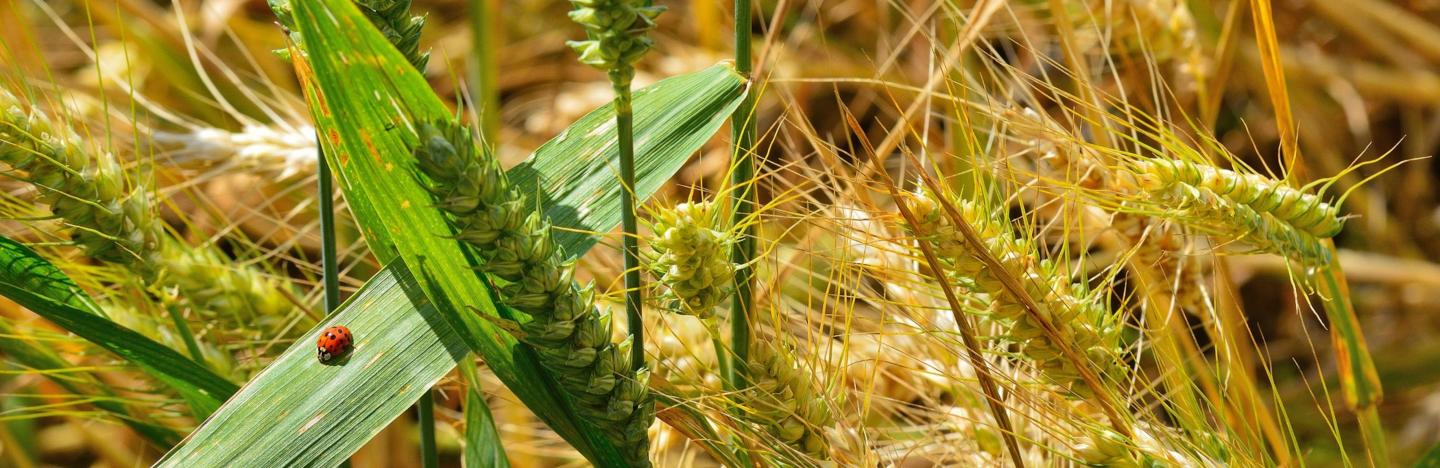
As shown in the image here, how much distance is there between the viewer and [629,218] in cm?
46

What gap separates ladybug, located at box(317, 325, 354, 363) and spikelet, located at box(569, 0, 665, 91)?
18 cm

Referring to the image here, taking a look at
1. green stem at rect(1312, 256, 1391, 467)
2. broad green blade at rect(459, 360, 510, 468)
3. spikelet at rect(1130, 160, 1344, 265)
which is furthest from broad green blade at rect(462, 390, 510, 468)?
green stem at rect(1312, 256, 1391, 467)

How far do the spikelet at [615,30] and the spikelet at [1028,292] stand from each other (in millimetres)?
154

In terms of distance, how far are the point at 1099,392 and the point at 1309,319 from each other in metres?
1.15

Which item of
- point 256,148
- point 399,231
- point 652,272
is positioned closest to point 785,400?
point 652,272

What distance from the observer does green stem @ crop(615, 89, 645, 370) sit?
1.35ft

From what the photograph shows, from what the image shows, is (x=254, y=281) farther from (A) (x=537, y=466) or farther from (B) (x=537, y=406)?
(A) (x=537, y=466)

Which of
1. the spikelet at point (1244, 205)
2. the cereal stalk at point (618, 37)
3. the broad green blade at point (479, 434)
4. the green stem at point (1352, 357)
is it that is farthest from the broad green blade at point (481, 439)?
the green stem at point (1352, 357)

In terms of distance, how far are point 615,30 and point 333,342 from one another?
207mm

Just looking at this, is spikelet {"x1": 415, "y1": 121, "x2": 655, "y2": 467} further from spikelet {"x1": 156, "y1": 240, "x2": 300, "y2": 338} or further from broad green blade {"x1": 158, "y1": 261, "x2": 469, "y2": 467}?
spikelet {"x1": 156, "y1": 240, "x2": 300, "y2": 338}

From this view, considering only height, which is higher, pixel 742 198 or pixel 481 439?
pixel 742 198

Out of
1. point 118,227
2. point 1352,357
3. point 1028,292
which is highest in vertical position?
point 118,227

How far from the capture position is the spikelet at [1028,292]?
476 mm

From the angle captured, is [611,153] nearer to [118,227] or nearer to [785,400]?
[785,400]
